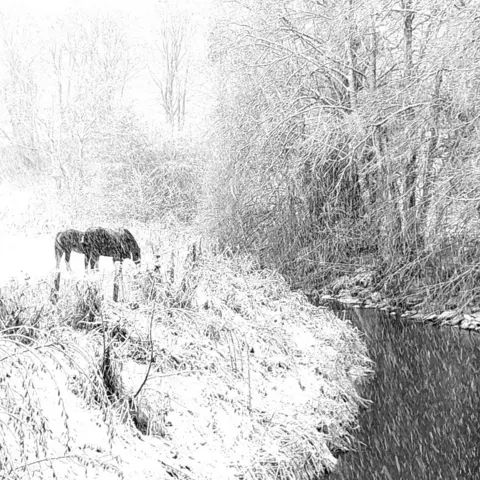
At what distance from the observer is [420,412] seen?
7.71m

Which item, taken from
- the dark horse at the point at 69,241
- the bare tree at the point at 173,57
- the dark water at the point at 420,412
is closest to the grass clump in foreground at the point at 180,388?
the dark water at the point at 420,412

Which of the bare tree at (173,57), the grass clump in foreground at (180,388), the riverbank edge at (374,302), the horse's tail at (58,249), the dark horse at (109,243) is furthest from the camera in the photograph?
the bare tree at (173,57)

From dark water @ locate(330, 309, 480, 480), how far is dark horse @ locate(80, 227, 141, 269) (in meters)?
4.35

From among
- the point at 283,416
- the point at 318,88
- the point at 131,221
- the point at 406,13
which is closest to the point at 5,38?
the point at 131,221

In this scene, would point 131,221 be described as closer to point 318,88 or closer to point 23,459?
point 318,88

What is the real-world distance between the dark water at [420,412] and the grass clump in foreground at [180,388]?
31 cm

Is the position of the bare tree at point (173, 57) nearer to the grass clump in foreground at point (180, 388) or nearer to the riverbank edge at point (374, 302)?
the riverbank edge at point (374, 302)

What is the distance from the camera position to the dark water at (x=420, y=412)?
20.3 ft

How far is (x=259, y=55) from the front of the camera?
1622 cm

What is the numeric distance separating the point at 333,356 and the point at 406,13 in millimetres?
8357

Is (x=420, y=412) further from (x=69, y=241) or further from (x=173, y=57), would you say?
(x=173, y=57)

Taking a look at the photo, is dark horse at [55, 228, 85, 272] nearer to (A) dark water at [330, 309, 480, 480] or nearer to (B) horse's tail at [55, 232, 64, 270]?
(B) horse's tail at [55, 232, 64, 270]

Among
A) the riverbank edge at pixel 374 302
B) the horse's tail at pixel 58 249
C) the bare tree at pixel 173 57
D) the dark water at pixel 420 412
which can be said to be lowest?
the dark water at pixel 420 412

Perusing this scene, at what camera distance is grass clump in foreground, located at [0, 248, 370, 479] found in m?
4.51
